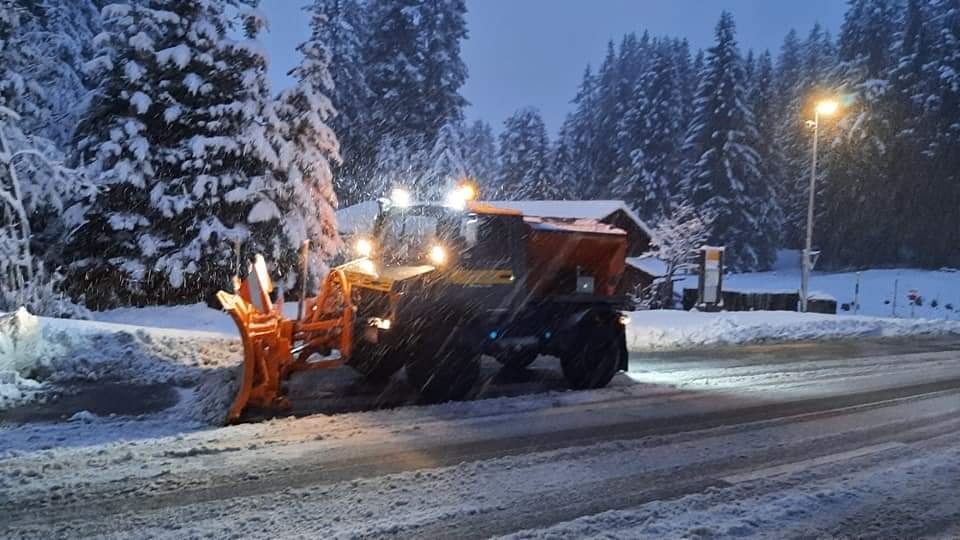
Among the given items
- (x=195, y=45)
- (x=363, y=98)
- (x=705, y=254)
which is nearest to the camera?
(x=195, y=45)

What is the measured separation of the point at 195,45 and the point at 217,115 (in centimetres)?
184

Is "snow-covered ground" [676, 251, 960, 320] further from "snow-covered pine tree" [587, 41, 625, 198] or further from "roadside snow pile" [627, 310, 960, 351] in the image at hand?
"roadside snow pile" [627, 310, 960, 351]

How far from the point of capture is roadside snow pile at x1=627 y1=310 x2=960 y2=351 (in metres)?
16.3

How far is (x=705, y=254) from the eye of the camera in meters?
22.7

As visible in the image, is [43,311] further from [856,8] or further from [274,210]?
[856,8]

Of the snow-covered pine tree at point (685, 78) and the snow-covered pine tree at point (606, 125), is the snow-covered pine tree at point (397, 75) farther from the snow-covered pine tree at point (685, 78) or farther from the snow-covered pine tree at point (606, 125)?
the snow-covered pine tree at point (685, 78)

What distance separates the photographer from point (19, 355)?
30.7ft

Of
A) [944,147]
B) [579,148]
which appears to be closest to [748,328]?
[944,147]

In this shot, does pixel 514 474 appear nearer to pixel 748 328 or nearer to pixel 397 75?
pixel 748 328

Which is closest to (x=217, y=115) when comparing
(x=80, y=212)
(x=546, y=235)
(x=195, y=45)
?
(x=195, y=45)

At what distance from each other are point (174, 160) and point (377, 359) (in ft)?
40.2

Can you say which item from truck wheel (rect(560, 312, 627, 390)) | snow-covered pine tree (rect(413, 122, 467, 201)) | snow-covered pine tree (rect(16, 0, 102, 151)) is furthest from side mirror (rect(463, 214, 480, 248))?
snow-covered pine tree (rect(413, 122, 467, 201))

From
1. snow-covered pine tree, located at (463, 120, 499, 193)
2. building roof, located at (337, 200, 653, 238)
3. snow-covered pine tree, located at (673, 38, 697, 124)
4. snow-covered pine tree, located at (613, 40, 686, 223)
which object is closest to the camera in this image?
building roof, located at (337, 200, 653, 238)

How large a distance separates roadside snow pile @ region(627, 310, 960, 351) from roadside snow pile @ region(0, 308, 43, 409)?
32.5 feet
